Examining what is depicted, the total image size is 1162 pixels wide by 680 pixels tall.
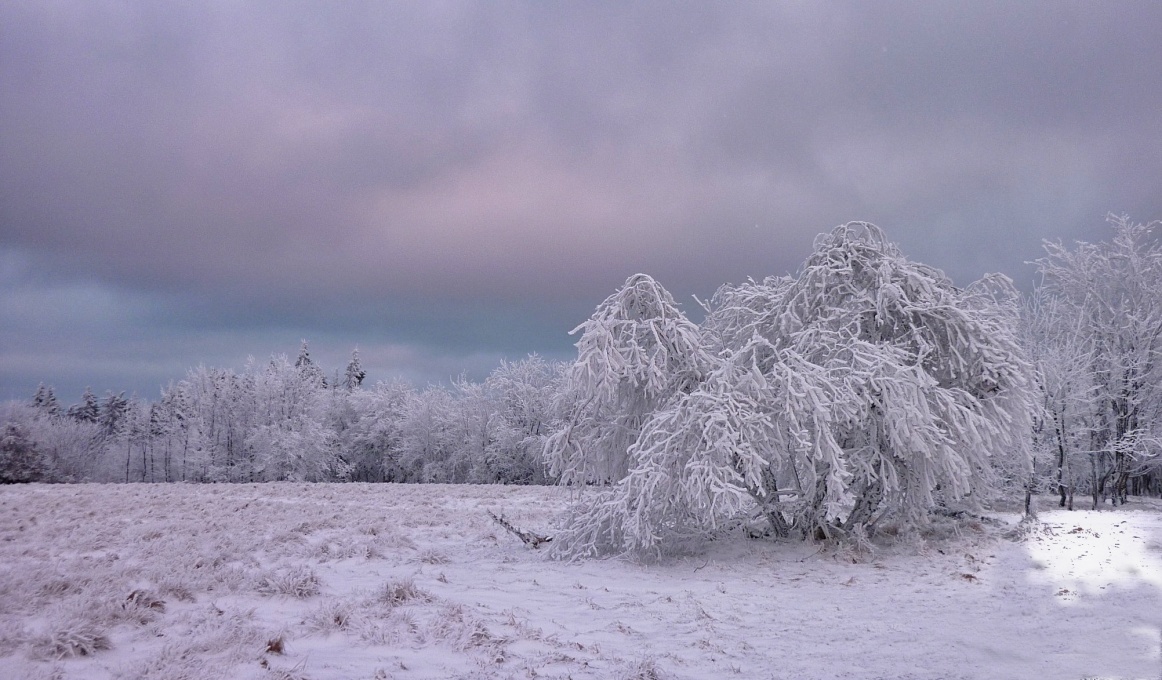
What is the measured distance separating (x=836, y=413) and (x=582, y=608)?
5093 millimetres

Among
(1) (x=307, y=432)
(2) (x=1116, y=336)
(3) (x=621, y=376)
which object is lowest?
(1) (x=307, y=432)

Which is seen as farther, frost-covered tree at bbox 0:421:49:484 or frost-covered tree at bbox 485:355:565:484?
frost-covered tree at bbox 485:355:565:484

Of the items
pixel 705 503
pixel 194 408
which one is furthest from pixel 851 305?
pixel 194 408

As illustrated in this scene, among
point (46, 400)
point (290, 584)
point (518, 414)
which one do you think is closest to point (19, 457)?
point (46, 400)

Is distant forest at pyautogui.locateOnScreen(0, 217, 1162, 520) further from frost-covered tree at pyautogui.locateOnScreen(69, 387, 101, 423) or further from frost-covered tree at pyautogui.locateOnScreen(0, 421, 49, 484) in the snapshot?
frost-covered tree at pyautogui.locateOnScreen(69, 387, 101, 423)

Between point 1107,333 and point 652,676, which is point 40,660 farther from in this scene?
point 1107,333

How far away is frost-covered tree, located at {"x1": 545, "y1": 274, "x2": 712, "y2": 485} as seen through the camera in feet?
37.2

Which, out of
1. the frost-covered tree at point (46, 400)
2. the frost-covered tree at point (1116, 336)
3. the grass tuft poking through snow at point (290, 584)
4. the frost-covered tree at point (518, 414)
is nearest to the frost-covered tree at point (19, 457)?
the frost-covered tree at point (46, 400)

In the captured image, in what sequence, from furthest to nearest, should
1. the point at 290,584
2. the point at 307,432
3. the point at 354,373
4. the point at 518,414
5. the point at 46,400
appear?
the point at 354,373
the point at 46,400
the point at 518,414
the point at 307,432
the point at 290,584

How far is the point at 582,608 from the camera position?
310 inches

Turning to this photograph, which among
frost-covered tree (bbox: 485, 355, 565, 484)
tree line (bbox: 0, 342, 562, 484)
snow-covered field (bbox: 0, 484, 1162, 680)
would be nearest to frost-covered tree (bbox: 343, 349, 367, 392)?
tree line (bbox: 0, 342, 562, 484)

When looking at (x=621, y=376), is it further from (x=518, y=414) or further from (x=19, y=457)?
(x=19, y=457)

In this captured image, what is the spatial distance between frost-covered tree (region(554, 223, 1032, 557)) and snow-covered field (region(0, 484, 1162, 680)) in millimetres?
799

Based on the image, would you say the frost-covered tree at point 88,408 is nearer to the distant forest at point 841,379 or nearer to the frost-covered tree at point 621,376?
the distant forest at point 841,379
